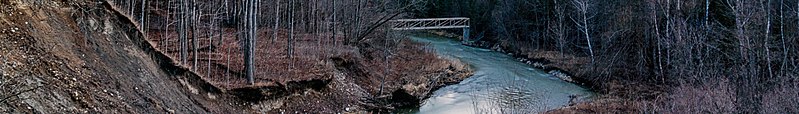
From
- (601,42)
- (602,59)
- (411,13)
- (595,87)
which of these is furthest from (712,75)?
(411,13)

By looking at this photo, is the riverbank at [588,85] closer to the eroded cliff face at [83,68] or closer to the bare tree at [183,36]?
the bare tree at [183,36]

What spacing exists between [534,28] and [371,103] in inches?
914

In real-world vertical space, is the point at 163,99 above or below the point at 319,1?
below

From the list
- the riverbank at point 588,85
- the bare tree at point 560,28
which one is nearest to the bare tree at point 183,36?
the riverbank at point 588,85

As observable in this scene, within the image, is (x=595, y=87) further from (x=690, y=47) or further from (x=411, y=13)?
(x=411, y=13)

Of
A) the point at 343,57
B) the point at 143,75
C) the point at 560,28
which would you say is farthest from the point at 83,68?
the point at 560,28

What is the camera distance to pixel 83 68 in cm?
1280

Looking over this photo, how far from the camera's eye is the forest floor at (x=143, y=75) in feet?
37.1

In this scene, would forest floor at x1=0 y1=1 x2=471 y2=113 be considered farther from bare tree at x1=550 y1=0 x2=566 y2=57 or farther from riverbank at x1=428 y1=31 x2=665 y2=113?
bare tree at x1=550 y1=0 x2=566 y2=57

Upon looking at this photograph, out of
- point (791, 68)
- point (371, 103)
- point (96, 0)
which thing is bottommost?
point (371, 103)

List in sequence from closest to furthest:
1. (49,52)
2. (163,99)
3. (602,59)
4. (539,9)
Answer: (49,52), (163,99), (602,59), (539,9)

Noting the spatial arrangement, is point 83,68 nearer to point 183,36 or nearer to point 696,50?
point 183,36

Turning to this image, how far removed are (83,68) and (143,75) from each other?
6.68 feet

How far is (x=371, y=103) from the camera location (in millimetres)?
21531
